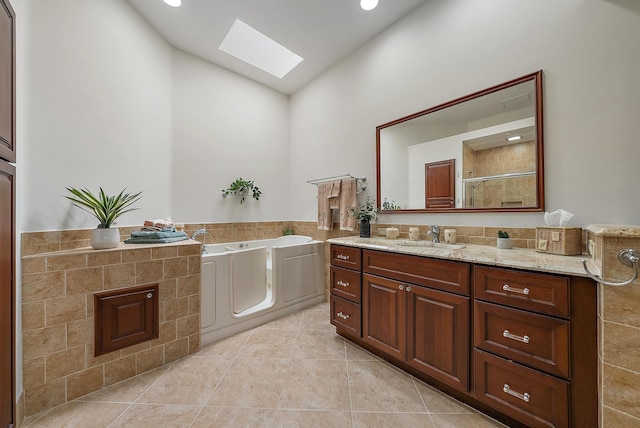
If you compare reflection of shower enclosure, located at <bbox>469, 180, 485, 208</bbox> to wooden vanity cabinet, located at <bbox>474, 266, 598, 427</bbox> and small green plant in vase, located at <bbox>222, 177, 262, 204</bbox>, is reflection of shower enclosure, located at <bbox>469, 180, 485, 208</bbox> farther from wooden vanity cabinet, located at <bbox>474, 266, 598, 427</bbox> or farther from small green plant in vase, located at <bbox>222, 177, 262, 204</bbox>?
small green plant in vase, located at <bbox>222, 177, 262, 204</bbox>

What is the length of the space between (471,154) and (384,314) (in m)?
1.41

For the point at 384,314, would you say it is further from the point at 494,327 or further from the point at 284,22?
the point at 284,22

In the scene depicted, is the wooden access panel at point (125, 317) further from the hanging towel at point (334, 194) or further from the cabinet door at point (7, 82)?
the hanging towel at point (334, 194)

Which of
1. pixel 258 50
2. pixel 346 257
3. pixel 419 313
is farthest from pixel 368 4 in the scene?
pixel 419 313

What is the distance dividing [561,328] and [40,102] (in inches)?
129

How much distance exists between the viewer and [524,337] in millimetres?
1132

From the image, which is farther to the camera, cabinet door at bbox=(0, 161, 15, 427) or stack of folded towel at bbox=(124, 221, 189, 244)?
stack of folded towel at bbox=(124, 221, 189, 244)

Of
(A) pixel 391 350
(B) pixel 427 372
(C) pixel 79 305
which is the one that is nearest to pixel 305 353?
(A) pixel 391 350

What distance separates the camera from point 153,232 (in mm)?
1918

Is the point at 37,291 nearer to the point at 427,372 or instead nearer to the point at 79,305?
the point at 79,305

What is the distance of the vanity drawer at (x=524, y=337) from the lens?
1038 millimetres

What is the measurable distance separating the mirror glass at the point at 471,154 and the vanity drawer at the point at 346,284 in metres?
0.80

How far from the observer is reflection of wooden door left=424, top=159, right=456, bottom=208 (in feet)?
6.31

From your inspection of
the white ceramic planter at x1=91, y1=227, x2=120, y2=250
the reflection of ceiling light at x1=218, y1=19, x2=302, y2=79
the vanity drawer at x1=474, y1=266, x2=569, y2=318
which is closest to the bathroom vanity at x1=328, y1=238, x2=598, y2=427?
the vanity drawer at x1=474, y1=266, x2=569, y2=318
